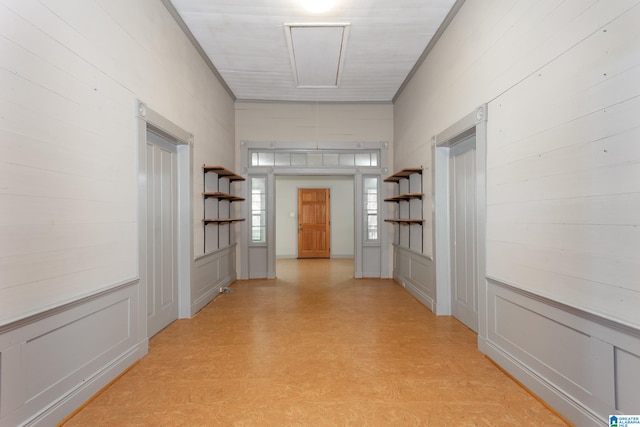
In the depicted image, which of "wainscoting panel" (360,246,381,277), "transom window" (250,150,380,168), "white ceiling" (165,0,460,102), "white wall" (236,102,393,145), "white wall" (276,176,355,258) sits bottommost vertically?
"wainscoting panel" (360,246,381,277)

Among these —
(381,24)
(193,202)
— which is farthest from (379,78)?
(193,202)

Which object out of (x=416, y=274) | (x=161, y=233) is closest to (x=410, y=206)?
(x=416, y=274)

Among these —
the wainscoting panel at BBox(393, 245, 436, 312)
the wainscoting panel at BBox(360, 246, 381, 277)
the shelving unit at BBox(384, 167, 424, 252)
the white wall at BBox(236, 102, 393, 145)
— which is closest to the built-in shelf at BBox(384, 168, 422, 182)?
the shelving unit at BBox(384, 167, 424, 252)

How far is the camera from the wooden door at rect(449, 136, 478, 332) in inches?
130

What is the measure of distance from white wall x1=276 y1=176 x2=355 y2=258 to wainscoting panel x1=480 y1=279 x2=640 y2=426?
6.87 metres

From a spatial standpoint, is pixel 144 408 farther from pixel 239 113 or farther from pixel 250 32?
pixel 239 113

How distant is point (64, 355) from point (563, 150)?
326 centimetres

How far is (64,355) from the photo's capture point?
191 cm

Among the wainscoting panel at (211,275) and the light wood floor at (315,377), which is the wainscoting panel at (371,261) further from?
the wainscoting panel at (211,275)

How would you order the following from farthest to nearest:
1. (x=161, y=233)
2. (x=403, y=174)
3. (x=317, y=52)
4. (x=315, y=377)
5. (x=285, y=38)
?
(x=403, y=174) → (x=317, y=52) → (x=285, y=38) → (x=161, y=233) → (x=315, y=377)

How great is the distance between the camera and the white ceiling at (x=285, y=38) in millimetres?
3232

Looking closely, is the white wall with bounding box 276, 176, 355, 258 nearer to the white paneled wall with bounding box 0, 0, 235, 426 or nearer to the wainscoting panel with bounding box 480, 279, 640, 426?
the white paneled wall with bounding box 0, 0, 235, 426

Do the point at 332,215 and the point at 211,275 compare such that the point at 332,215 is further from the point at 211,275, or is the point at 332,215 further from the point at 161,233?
the point at 161,233

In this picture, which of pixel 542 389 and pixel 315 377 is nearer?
pixel 542 389
